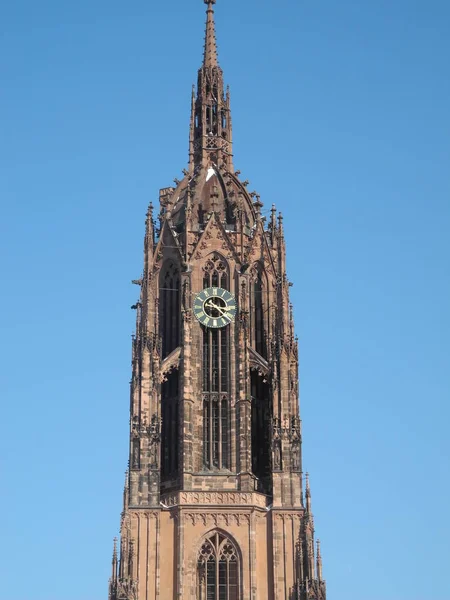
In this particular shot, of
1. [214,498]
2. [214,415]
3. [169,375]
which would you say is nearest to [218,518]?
[214,498]

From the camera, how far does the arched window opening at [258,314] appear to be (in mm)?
85544

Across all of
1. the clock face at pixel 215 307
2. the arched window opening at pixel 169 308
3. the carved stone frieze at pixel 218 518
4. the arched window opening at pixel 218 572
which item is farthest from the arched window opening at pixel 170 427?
the arched window opening at pixel 218 572

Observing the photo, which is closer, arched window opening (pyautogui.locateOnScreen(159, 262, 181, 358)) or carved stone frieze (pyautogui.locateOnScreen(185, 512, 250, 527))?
carved stone frieze (pyautogui.locateOnScreen(185, 512, 250, 527))

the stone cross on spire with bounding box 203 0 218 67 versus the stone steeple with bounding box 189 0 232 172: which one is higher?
the stone cross on spire with bounding box 203 0 218 67

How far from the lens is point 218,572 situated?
257ft

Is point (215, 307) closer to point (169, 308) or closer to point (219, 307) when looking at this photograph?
point (219, 307)

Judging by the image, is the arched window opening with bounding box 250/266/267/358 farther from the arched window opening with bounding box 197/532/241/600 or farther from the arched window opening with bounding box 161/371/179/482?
the arched window opening with bounding box 197/532/241/600

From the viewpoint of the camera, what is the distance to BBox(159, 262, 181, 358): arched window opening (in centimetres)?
8475

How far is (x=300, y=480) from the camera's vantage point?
80438mm

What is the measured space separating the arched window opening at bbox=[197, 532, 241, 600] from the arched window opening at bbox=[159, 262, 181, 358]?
1192cm

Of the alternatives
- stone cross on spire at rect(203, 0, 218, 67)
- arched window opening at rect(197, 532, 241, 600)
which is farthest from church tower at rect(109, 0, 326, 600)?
stone cross on spire at rect(203, 0, 218, 67)

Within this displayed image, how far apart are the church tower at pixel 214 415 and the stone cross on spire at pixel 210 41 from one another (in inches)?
294

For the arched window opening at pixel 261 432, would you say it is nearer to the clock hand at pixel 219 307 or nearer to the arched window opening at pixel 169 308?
the clock hand at pixel 219 307

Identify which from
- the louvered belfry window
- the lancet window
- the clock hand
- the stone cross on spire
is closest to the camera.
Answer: the louvered belfry window
